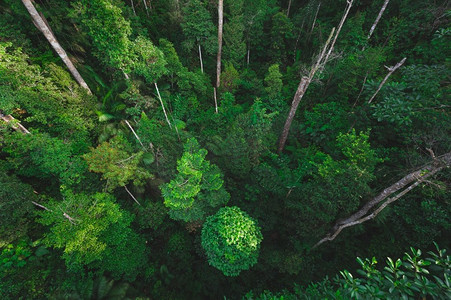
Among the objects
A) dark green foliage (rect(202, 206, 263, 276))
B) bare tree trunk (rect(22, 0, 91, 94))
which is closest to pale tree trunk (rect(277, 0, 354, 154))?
dark green foliage (rect(202, 206, 263, 276))

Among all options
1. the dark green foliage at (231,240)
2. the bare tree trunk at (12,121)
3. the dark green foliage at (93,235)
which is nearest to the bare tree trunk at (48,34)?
the bare tree trunk at (12,121)

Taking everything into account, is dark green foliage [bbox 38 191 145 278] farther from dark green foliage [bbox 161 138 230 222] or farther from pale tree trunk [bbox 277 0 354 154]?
pale tree trunk [bbox 277 0 354 154]

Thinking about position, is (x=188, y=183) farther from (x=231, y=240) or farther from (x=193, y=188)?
(x=231, y=240)

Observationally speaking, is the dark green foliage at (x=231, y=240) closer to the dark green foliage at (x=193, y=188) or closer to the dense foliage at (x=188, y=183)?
the dense foliage at (x=188, y=183)

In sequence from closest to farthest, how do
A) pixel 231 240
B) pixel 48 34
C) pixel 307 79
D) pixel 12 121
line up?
1. pixel 231 240
2. pixel 12 121
3. pixel 48 34
4. pixel 307 79

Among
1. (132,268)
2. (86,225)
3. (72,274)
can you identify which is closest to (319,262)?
(132,268)

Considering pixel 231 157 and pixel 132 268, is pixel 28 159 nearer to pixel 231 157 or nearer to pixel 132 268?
pixel 132 268

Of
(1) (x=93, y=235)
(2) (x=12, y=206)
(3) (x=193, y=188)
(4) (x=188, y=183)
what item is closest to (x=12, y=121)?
(2) (x=12, y=206)

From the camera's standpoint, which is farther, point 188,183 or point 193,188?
point 188,183
